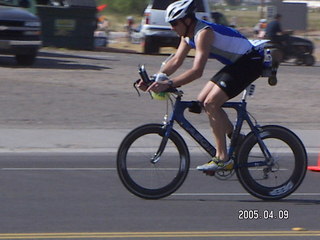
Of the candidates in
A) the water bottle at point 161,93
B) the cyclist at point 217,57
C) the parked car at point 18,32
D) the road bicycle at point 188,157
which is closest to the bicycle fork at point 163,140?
the road bicycle at point 188,157

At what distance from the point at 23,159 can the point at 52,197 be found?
2.83m

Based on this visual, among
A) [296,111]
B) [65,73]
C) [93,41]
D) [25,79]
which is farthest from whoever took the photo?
[93,41]

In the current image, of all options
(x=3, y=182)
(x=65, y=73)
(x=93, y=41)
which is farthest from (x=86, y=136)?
(x=93, y=41)

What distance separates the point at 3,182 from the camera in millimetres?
9055

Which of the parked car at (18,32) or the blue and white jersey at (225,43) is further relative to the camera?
the parked car at (18,32)

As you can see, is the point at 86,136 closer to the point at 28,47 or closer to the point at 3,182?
the point at 3,182

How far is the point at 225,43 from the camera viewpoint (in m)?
7.69

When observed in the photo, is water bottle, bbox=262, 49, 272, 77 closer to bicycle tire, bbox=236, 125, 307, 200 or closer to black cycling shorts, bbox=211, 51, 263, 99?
black cycling shorts, bbox=211, 51, 263, 99

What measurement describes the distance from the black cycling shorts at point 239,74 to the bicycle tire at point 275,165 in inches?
20.8

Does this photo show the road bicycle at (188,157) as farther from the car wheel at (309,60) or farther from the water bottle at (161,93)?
the car wheel at (309,60)

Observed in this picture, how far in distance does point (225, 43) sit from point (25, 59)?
15.0m

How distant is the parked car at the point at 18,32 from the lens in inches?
816

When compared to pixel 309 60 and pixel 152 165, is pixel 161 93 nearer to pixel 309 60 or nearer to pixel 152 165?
pixel 152 165

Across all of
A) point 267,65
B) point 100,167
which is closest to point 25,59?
point 100,167
